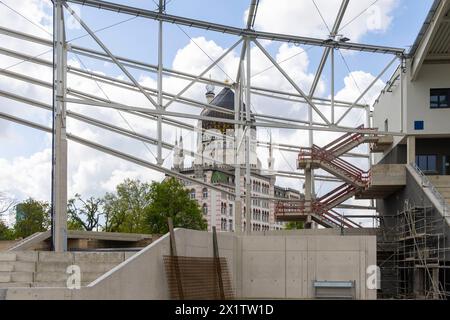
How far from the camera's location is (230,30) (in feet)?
103

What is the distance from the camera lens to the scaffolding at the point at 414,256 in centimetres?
2822

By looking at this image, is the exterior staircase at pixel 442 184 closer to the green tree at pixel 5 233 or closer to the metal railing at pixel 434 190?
the metal railing at pixel 434 190

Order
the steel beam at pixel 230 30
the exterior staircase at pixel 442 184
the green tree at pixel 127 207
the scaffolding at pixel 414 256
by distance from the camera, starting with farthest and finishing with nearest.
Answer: the green tree at pixel 127 207 < the exterior staircase at pixel 442 184 < the steel beam at pixel 230 30 < the scaffolding at pixel 414 256

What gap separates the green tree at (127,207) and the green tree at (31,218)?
617 cm

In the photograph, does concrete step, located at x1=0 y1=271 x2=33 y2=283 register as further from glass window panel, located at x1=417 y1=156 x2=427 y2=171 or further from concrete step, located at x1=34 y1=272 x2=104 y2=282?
glass window panel, located at x1=417 y1=156 x2=427 y2=171

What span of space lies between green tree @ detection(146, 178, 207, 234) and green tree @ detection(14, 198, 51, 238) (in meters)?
11.9

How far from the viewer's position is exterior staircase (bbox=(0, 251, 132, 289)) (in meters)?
19.5

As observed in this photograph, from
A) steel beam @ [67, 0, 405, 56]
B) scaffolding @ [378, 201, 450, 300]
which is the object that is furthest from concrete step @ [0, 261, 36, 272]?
scaffolding @ [378, 201, 450, 300]

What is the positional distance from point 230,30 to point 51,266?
15685mm

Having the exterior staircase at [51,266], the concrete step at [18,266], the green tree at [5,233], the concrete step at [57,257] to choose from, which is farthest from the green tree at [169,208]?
the concrete step at [18,266]

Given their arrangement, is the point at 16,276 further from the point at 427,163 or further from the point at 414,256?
the point at 427,163

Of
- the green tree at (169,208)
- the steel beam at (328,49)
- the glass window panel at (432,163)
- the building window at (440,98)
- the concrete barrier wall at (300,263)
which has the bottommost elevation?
the concrete barrier wall at (300,263)

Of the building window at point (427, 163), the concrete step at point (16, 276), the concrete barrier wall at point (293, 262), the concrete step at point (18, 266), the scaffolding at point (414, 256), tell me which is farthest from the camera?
the building window at point (427, 163)

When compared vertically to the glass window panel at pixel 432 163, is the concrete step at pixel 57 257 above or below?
below
